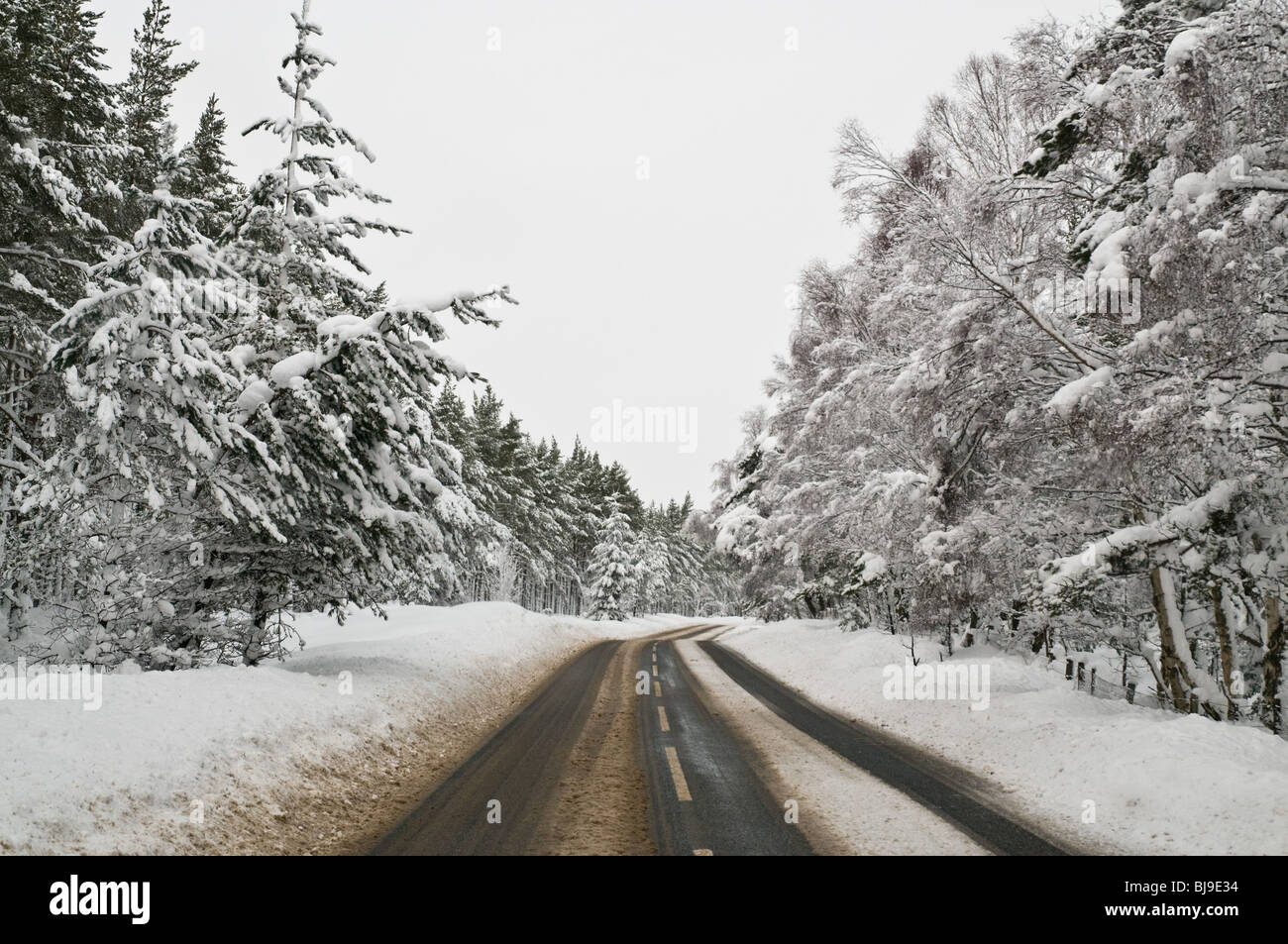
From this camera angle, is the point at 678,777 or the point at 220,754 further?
the point at 678,777

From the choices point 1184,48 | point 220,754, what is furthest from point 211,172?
point 1184,48

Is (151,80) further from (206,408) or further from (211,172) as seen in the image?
Result: (206,408)

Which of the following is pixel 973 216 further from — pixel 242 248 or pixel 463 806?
pixel 242 248

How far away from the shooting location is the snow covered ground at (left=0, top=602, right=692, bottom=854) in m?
4.93

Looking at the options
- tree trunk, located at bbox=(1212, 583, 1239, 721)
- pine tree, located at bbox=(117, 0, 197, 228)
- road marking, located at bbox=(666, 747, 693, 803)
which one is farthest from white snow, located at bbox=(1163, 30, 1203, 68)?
pine tree, located at bbox=(117, 0, 197, 228)

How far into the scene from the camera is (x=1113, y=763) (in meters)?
7.41

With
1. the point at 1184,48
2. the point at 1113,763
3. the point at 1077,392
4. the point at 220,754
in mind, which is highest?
the point at 1184,48

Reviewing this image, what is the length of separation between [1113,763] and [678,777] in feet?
16.8

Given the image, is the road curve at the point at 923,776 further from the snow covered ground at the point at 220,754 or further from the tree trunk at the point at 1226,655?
the snow covered ground at the point at 220,754

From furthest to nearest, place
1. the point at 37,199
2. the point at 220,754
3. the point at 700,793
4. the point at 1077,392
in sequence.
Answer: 1. the point at 37,199
2. the point at 700,793
3. the point at 1077,392
4. the point at 220,754

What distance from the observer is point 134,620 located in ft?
31.6

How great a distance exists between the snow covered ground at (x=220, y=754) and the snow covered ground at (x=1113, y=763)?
290 inches

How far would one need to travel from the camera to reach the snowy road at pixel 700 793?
571cm
